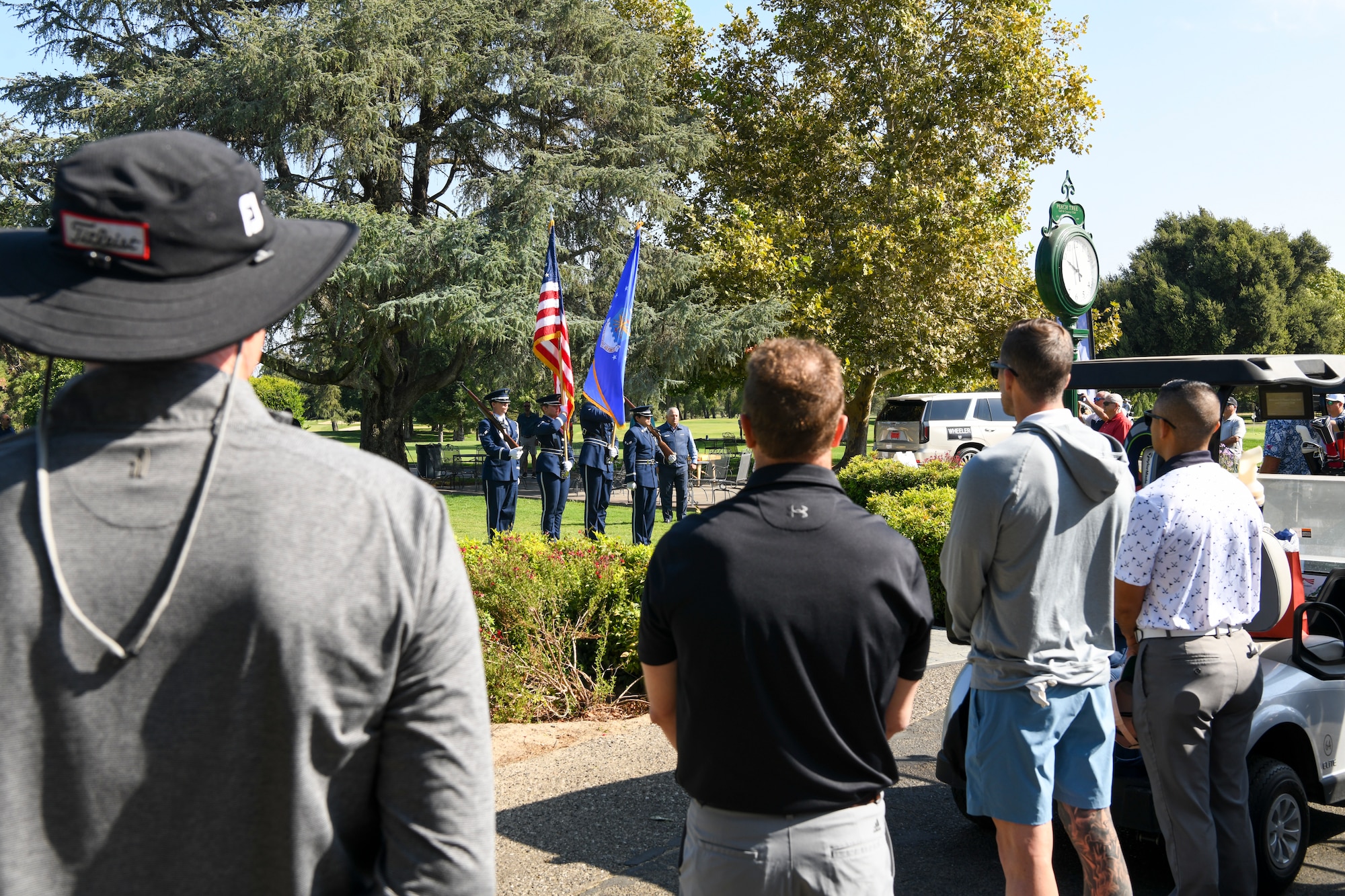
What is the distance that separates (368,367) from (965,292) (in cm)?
1452

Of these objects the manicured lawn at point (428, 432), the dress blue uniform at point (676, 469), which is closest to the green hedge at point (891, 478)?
the dress blue uniform at point (676, 469)

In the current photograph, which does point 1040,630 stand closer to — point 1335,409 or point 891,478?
point 891,478

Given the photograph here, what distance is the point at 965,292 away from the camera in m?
26.7

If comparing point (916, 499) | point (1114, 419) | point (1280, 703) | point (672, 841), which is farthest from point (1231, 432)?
point (672, 841)

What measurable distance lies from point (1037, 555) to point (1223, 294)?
59.2m

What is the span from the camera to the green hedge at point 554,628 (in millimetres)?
6449

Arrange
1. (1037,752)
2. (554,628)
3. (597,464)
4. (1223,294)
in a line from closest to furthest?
(1037,752)
(554,628)
(597,464)
(1223,294)

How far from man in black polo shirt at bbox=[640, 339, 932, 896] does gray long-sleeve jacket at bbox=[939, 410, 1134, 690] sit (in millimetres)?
915

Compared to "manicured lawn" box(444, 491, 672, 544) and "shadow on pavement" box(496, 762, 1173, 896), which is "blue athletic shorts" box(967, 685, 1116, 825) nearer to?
"shadow on pavement" box(496, 762, 1173, 896)

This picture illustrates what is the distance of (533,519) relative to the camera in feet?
60.1

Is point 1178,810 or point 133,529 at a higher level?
point 133,529

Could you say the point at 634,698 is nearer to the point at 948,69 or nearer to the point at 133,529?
the point at 133,529

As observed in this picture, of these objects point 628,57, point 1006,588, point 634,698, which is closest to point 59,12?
point 628,57

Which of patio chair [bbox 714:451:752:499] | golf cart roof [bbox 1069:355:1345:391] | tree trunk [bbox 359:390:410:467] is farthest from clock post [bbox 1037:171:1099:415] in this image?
tree trunk [bbox 359:390:410:467]
